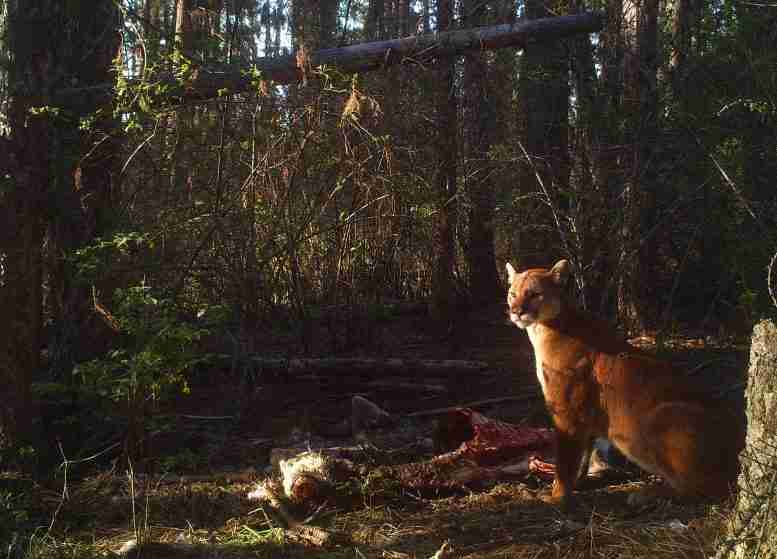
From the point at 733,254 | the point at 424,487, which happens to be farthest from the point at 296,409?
the point at 733,254

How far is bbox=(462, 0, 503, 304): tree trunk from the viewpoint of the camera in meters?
9.69

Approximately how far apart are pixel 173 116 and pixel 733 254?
5008 mm

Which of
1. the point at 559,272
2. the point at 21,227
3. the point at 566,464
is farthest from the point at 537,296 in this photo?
the point at 21,227

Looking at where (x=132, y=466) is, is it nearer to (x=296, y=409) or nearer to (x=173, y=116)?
(x=296, y=409)

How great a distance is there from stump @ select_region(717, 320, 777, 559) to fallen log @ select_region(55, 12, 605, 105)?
14.6 ft

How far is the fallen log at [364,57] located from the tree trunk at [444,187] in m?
1.43

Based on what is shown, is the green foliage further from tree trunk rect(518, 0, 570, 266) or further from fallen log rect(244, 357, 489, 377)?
tree trunk rect(518, 0, 570, 266)

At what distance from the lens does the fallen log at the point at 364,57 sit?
21.8 feet

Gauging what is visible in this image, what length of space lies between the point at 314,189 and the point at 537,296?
2.97 meters

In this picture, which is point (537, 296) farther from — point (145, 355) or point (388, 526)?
point (145, 355)

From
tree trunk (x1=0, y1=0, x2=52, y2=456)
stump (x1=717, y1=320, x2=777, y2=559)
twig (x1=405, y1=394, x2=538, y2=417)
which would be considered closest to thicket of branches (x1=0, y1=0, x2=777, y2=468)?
tree trunk (x1=0, y1=0, x2=52, y2=456)

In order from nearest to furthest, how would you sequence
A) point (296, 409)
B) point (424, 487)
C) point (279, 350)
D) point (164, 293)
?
point (424, 487), point (164, 293), point (296, 409), point (279, 350)

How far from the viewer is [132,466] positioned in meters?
6.17

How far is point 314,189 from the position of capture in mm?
8086
